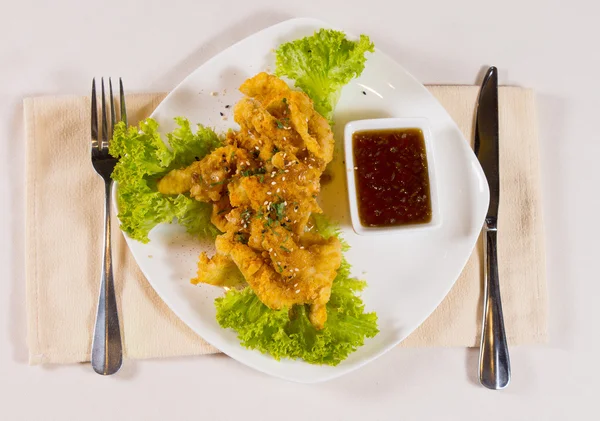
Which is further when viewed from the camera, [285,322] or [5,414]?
[5,414]

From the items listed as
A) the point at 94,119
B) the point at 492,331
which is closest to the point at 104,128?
the point at 94,119

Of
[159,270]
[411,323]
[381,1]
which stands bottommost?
[411,323]

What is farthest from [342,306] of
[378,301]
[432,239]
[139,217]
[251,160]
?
[139,217]

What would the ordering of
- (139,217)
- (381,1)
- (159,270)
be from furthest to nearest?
1. (381,1)
2. (159,270)
3. (139,217)

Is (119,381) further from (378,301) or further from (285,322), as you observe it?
(378,301)

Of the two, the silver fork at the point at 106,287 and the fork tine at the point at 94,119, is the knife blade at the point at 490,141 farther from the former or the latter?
the fork tine at the point at 94,119

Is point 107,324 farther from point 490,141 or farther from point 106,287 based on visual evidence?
point 490,141

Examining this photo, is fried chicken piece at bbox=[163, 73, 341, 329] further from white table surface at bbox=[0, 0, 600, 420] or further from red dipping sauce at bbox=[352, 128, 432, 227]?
white table surface at bbox=[0, 0, 600, 420]

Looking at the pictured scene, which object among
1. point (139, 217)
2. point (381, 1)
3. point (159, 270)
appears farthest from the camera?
point (381, 1)
